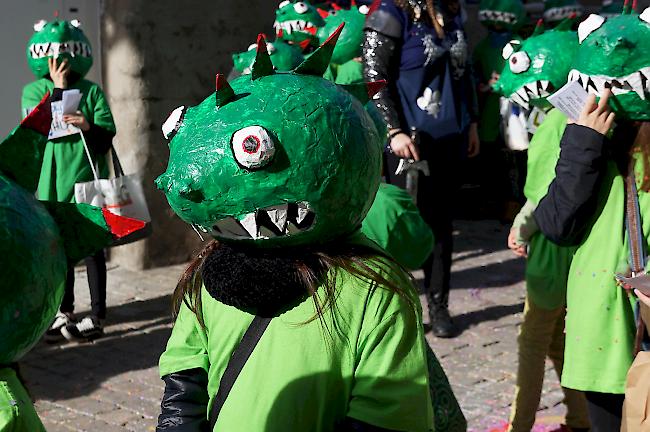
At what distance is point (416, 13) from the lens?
5434 millimetres

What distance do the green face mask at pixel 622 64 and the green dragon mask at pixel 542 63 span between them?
88 cm

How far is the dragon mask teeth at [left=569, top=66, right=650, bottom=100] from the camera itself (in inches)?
119

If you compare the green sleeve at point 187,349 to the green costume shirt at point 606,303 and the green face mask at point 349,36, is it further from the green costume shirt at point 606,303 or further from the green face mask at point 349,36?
the green face mask at point 349,36

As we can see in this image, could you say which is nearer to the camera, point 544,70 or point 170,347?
point 170,347

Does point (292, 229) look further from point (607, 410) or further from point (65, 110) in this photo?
point (65, 110)

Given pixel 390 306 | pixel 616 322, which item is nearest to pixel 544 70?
pixel 616 322

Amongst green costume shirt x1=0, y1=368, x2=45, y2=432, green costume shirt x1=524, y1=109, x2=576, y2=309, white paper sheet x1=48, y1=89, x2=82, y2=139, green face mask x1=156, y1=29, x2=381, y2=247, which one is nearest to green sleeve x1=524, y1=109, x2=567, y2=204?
green costume shirt x1=524, y1=109, x2=576, y2=309

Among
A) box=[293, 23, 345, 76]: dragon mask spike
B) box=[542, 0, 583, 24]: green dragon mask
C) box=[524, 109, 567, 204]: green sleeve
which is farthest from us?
box=[542, 0, 583, 24]: green dragon mask

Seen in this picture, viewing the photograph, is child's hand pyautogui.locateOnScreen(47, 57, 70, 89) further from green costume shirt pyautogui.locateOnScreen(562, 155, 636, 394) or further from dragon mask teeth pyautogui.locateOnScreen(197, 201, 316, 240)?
dragon mask teeth pyautogui.locateOnScreen(197, 201, 316, 240)

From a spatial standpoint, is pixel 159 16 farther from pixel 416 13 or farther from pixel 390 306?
pixel 390 306

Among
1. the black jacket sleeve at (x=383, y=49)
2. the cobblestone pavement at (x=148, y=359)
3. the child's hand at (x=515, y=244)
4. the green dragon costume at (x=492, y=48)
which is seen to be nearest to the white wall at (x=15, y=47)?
the cobblestone pavement at (x=148, y=359)

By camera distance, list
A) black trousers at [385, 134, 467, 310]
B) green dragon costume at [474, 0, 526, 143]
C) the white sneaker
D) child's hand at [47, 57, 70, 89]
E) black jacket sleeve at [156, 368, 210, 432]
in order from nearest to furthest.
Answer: black jacket sleeve at [156, 368, 210, 432] < black trousers at [385, 134, 467, 310] < child's hand at [47, 57, 70, 89] < the white sneaker < green dragon costume at [474, 0, 526, 143]

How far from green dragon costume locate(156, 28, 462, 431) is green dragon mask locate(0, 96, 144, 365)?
0.29m

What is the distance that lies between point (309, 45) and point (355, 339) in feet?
18.0
